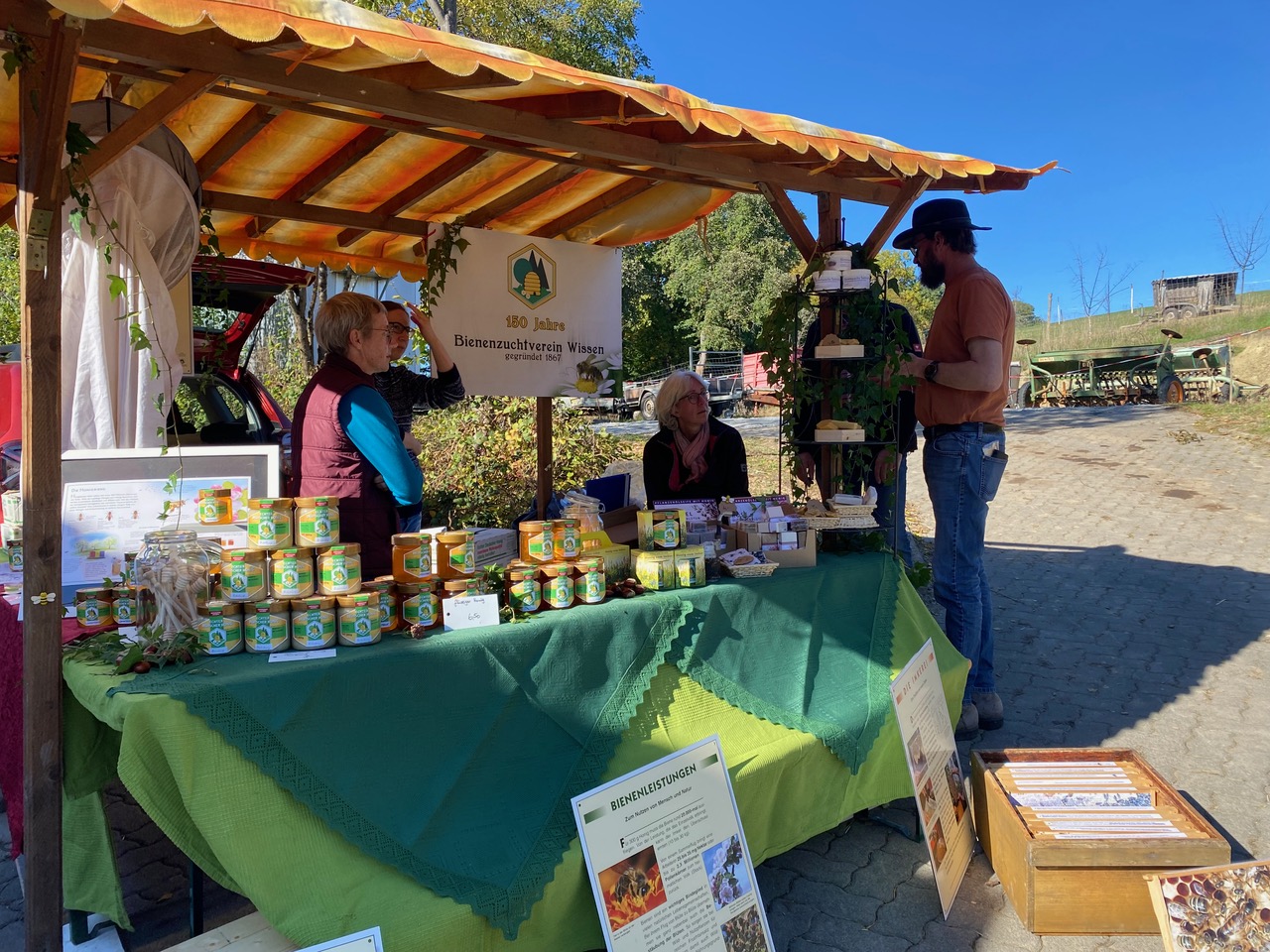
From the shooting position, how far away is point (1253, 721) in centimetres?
387

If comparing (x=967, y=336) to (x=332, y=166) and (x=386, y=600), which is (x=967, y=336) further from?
(x=332, y=166)

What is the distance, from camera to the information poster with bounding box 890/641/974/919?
2537mm

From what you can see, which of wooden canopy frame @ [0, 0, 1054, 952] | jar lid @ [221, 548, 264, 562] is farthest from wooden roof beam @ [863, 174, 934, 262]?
jar lid @ [221, 548, 264, 562]

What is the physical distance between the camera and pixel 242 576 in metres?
2.08

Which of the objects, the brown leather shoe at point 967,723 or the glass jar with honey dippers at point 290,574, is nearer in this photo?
the glass jar with honey dippers at point 290,574

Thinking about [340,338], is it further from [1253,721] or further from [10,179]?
[1253,721]

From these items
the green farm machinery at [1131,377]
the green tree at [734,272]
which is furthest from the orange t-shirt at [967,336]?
the green tree at [734,272]

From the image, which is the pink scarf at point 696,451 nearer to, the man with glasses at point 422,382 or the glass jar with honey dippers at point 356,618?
the man with glasses at point 422,382

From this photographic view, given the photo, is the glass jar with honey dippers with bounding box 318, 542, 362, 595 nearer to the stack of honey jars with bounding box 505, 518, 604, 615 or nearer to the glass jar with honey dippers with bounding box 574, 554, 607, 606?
the stack of honey jars with bounding box 505, 518, 604, 615

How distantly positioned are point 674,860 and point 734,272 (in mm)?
27362

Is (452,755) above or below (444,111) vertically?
below

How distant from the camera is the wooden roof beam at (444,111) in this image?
6.80ft

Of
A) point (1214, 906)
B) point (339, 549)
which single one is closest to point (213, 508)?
point (339, 549)

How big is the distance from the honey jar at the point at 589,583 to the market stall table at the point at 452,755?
91 mm
